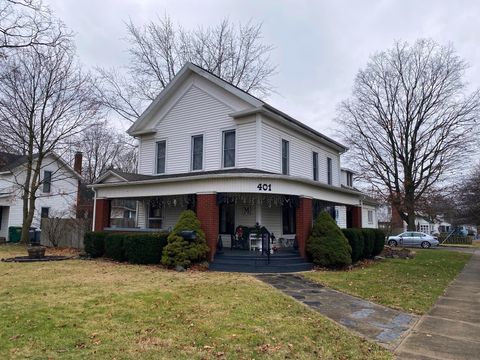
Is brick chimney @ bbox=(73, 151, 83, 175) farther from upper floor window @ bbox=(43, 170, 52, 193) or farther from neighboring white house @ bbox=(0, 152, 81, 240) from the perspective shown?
upper floor window @ bbox=(43, 170, 52, 193)

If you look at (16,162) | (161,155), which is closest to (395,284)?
(161,155)

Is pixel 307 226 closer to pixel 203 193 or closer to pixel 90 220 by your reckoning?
pixel 203 193

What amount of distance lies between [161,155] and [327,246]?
10048 mm

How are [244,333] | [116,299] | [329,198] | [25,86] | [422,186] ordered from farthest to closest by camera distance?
[422,186], [25,86], [329,198], [116,299], [244,333]

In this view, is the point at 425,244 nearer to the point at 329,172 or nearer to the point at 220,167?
the point at 329,172

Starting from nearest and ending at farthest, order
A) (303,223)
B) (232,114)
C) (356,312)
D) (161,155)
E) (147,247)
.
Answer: (356,312), (147,247), (303,223), (232,114), (161,155)

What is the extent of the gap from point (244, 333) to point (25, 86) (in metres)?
24.1

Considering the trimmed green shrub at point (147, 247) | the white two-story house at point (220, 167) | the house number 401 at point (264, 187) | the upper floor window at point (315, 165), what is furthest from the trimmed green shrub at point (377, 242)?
the trimmed green shrub at point (147, 247)

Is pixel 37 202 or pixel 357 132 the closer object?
pixel 37 202

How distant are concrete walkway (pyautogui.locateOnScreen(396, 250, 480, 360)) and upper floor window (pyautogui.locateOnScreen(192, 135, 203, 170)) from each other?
38.1ft

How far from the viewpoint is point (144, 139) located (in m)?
20.5

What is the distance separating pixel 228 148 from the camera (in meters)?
17.2

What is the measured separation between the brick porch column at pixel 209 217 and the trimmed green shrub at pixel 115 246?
354 cm

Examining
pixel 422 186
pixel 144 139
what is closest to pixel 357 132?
pixel 422 186
